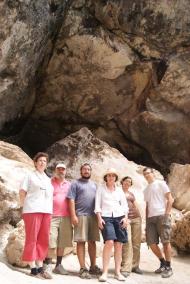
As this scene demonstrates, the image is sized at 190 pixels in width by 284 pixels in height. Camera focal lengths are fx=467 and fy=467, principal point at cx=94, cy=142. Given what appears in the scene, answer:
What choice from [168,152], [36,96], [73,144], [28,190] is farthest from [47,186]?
[168,152]

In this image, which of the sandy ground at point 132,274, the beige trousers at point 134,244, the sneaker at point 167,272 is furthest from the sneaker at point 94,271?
the sneaker at point 167,272

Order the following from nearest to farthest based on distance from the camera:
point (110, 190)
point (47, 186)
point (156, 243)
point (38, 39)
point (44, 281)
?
point (44, 281) < point (47, 186) < point (110, 190) < point (156, 243) < point (38, 39)

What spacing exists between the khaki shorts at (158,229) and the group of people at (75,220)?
8cm

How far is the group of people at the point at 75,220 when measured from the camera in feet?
20.9

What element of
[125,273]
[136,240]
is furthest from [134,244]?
[125,273]

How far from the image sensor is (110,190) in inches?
276

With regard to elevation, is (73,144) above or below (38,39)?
below

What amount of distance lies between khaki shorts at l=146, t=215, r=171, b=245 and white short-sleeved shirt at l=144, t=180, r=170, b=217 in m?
0.10

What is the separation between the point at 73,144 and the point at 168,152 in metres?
3.43

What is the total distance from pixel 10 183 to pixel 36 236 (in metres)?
2.03

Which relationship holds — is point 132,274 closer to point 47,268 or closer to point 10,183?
point 47,268

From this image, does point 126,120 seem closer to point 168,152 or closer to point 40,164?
point 168,152

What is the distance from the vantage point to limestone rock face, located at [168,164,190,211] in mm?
11586

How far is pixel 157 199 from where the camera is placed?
25.5 ft
